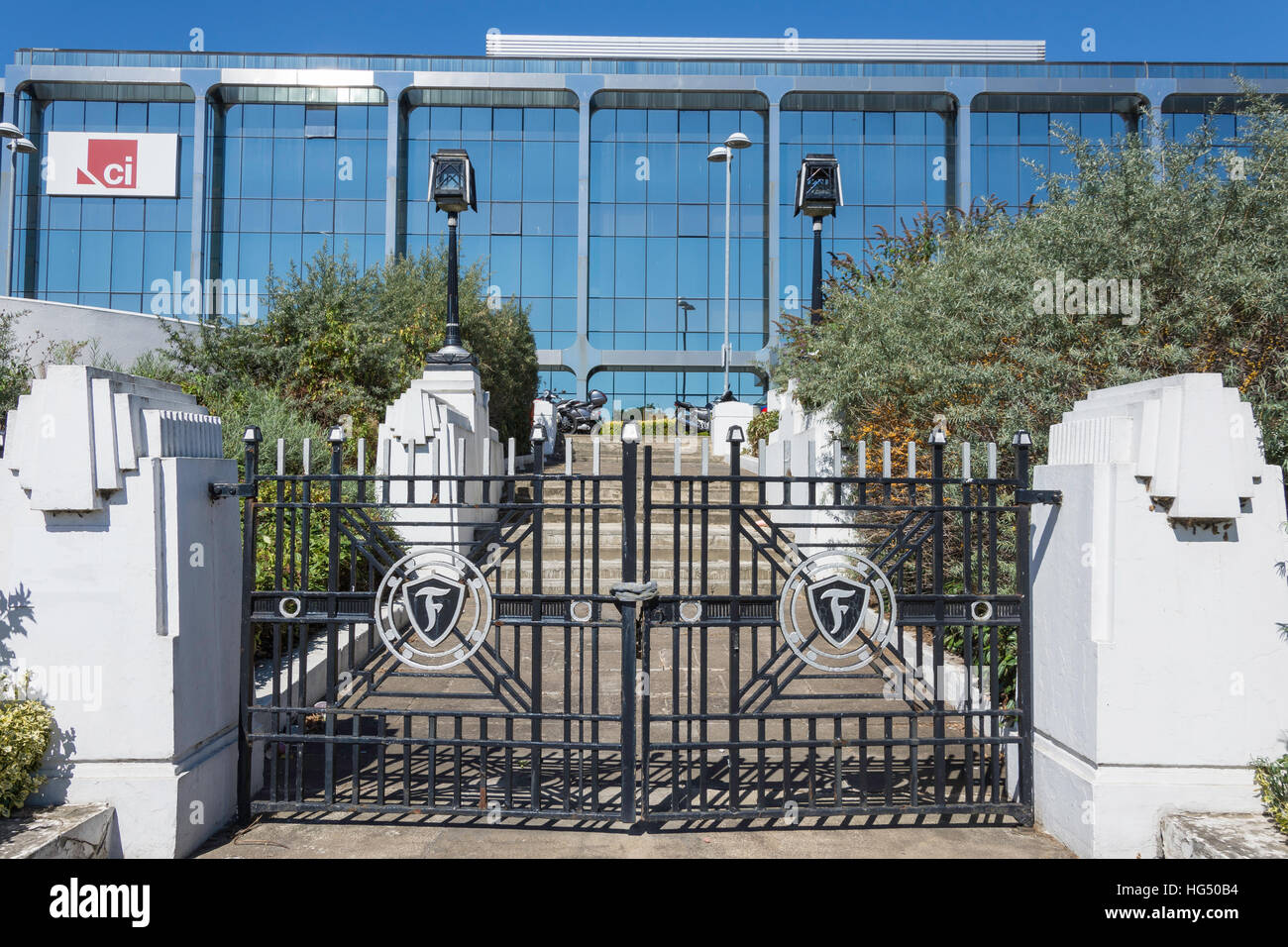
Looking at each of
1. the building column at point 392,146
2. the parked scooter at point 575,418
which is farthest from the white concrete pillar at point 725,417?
the building column at point 392,146

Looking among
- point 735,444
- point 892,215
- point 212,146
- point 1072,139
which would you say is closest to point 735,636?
point 735,444

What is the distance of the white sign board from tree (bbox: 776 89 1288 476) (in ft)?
122

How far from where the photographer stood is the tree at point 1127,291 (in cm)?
662

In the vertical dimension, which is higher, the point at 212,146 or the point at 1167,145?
the point at 212,146

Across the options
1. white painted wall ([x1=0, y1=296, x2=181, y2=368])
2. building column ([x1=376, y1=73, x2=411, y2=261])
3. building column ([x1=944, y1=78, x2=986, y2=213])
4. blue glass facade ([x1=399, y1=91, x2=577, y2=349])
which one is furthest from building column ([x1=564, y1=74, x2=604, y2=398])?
white painted wall ([x1=0, y1=296, x2=181, y2=368])

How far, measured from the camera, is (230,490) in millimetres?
4699

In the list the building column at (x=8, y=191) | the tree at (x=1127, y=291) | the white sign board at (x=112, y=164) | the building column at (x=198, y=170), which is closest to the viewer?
the tree at (x=1127, y=291)

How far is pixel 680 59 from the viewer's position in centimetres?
3800

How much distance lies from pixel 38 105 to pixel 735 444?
43.5 meters

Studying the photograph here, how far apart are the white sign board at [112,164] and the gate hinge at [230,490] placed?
125 ft

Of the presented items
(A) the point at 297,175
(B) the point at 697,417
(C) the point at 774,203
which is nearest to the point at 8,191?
(A) the point at 297,175

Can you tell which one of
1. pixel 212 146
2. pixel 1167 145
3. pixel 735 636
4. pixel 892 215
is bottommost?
pixel 735 636

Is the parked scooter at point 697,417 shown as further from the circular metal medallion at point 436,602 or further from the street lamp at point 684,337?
the circular metal medallion at point 436,602
